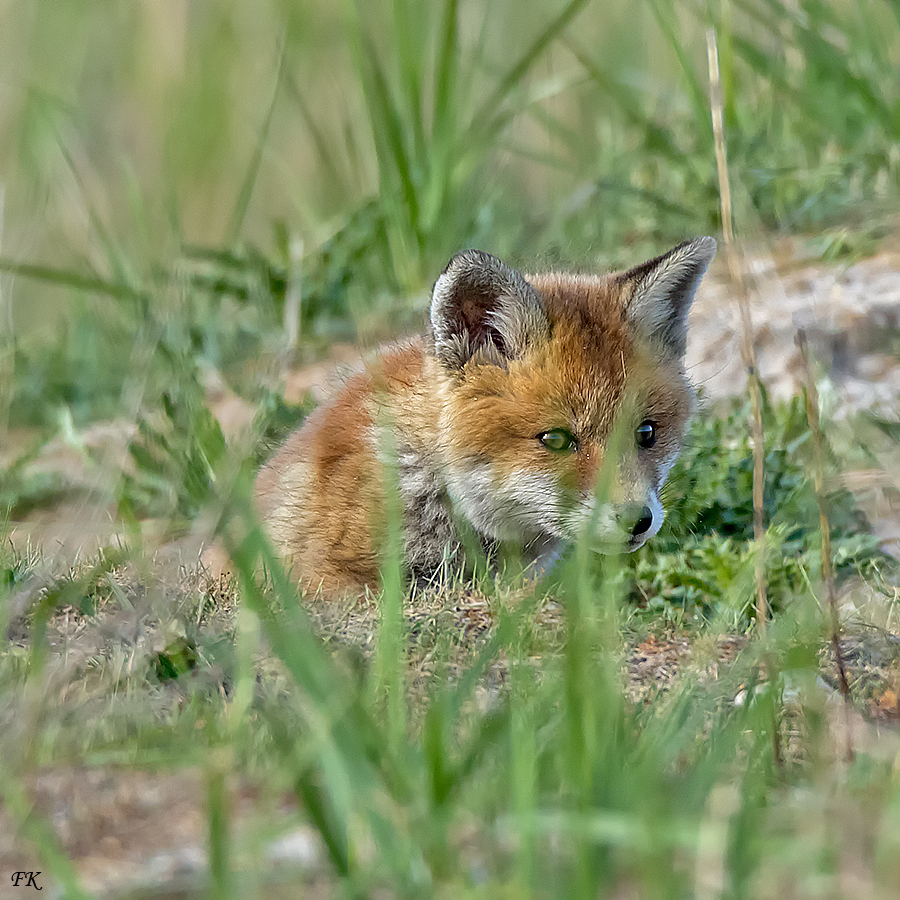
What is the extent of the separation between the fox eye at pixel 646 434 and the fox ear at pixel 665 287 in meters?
0.35

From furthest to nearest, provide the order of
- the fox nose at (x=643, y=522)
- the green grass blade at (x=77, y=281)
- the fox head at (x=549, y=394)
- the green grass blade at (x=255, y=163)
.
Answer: the green grass blade at (x=255, y=163)
the green grass blade at (x=77, y=281)
the fox head at (x=549, y=394)
the fox nose at (x=643, y=522)

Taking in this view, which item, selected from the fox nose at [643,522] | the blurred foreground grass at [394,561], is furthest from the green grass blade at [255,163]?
the fox nose at [643,522]

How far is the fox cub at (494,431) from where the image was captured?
3.76 m

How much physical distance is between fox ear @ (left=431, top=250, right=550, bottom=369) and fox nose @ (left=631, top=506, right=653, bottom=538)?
73 cm

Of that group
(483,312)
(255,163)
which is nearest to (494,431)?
(483,312)

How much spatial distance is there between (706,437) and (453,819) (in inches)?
125

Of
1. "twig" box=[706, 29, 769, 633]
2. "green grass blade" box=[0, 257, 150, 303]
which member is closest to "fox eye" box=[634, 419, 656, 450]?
"twig" box=[706, 29, 769, 633]

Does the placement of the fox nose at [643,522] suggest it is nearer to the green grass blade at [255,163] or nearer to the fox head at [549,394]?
the fox head at [549,394]

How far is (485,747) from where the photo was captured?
7.01ft

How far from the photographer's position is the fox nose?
354cm

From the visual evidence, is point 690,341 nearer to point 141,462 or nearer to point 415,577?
point 415,577

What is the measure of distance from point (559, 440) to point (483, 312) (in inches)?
21.6

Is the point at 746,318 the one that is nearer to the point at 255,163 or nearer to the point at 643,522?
the point at 643,522

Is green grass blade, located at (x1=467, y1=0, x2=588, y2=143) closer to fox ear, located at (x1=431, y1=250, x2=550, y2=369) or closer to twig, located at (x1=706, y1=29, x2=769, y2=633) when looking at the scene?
fox ear, located at (x1=431, y1=250, x2=550, y2=369)
